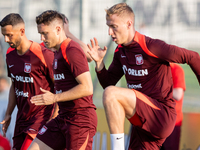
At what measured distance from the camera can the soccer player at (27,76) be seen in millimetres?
4652

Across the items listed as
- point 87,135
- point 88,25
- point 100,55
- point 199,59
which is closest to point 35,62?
point 100,55

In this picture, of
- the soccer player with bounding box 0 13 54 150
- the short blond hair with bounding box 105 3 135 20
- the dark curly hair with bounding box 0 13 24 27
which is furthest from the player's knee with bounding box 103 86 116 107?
the dark curly hair with bounding box 0 13 24 27

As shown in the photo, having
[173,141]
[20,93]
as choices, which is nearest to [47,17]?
[20,93]

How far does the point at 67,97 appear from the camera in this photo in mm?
3836

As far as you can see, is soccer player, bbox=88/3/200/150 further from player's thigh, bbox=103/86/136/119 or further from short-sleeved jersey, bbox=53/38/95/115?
short-sleeved jersey, bbox=53/38/95/115

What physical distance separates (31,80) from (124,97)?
5.11ft

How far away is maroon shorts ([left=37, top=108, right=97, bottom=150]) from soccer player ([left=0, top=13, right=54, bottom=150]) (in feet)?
1.72

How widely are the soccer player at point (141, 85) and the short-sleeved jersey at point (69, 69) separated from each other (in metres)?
0.38

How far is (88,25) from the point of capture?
23.2 feet

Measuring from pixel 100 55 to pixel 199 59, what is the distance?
117 cm

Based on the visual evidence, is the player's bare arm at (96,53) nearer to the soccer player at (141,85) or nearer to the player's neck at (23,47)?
the soccer player at (141,85)

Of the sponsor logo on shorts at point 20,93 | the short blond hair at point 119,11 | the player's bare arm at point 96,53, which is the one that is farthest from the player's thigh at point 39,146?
the short blond hair at point 119,11

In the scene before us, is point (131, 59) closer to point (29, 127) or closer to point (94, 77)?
point (29, 127)

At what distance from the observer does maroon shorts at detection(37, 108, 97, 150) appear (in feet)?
13.0
